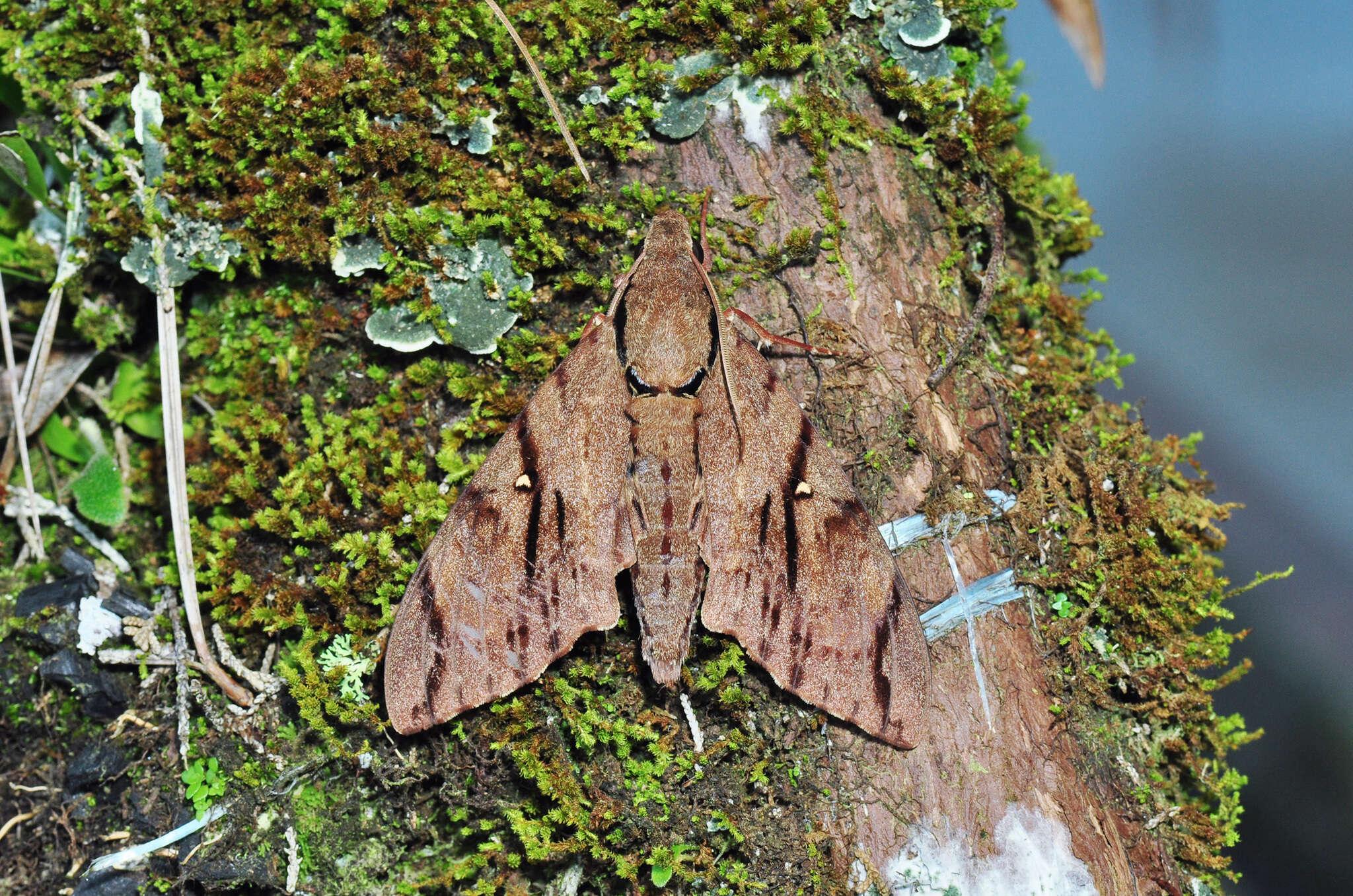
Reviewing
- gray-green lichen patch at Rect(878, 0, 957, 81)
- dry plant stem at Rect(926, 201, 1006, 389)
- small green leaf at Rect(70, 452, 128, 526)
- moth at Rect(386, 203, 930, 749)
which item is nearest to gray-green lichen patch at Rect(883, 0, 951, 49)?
gray-green lichen patch at Rect(878, 0, 957, 81)

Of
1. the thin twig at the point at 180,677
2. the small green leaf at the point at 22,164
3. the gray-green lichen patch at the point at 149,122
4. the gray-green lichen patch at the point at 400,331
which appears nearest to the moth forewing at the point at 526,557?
A: the gray-green lichen patch at the point at 400,331

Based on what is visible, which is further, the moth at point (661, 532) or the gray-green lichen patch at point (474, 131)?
the gray-green lichen patch at point (474, 131)

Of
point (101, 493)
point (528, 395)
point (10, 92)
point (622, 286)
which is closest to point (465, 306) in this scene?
point (528, 395)

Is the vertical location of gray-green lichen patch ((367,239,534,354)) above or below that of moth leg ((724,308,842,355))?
below

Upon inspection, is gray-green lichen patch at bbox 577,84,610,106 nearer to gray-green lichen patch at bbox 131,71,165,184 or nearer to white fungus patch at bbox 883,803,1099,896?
gray-green lichen patch at bbox 131,71,165,184

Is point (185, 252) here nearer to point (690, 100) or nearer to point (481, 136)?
point (481, 136)

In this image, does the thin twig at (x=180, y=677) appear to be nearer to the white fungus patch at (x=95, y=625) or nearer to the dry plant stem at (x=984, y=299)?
the white fungus patch at (x=95, y=625)

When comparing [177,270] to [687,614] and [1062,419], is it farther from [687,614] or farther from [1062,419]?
[1062,419]
